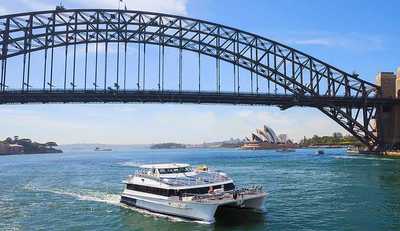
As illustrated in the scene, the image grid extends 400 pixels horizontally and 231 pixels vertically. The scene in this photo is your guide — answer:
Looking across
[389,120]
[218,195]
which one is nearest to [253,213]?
[218,195]

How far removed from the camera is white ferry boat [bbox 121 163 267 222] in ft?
114

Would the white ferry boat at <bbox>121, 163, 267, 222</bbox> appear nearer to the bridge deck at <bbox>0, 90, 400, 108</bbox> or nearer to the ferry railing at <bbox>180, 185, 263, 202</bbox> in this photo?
the ferry railing at <bbox>180, 185, 263, 202</bbox>

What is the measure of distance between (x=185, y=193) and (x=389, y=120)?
84910mm

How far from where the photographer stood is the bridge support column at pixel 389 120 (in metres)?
107

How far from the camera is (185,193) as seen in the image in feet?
118

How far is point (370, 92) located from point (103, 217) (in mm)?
87038

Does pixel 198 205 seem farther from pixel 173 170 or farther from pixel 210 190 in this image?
pixel 173 170

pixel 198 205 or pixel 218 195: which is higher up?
pixel 218 195

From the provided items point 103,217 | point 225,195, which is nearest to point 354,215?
point 225,195

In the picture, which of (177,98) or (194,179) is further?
(177,98)

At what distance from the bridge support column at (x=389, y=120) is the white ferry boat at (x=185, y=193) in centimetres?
7570

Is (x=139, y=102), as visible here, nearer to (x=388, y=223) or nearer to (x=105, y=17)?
(x=105, y=17)

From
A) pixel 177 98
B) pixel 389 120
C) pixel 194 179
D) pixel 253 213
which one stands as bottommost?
pixel 253 213

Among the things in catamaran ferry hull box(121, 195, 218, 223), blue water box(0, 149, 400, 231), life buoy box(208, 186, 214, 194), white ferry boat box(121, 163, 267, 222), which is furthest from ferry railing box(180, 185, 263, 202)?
blue water box(0, 149, 400, 231)
